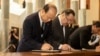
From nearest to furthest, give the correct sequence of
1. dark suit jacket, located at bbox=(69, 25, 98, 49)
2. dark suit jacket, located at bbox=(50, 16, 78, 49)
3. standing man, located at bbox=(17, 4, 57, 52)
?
standing man, located at bbox=(17, 4, 57, 52) → dark suit jacket, located at bbox=(50, 16, 78, 49) → dark suit jacket, located at bbox=(69, 25, 98, 49)

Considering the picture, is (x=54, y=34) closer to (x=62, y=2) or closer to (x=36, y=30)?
(x=36, y=30)

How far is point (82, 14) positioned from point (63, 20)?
705 cm

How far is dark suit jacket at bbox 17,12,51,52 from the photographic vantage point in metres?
4.48

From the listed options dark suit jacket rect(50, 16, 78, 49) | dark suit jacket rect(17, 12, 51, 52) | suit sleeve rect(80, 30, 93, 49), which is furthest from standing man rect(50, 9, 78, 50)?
suit sleeve rect(80, 30, 93, 49)

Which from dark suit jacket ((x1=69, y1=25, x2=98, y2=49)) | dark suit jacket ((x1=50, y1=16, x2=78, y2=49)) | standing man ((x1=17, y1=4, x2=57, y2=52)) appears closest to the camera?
standing man ((x1=17, y1=4, x2=57, y2=52))

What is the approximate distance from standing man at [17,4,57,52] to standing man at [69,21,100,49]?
110 cm

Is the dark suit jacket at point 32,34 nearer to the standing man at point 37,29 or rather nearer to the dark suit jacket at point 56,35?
the standing man at point 37,29

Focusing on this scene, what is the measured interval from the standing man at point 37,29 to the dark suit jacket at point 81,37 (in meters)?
1.13

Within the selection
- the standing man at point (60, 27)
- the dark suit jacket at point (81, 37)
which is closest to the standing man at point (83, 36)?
the dark suit jacket at point (81, 37)

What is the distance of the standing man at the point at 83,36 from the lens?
5.77m

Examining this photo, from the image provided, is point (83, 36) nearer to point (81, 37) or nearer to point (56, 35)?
point (81, 37)

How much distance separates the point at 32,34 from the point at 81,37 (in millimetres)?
1468

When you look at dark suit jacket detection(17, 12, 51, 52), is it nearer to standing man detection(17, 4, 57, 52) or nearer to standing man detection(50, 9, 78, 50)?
standing man detection(17, 4, 57, 52)

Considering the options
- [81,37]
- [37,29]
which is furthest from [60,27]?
[81,37]
